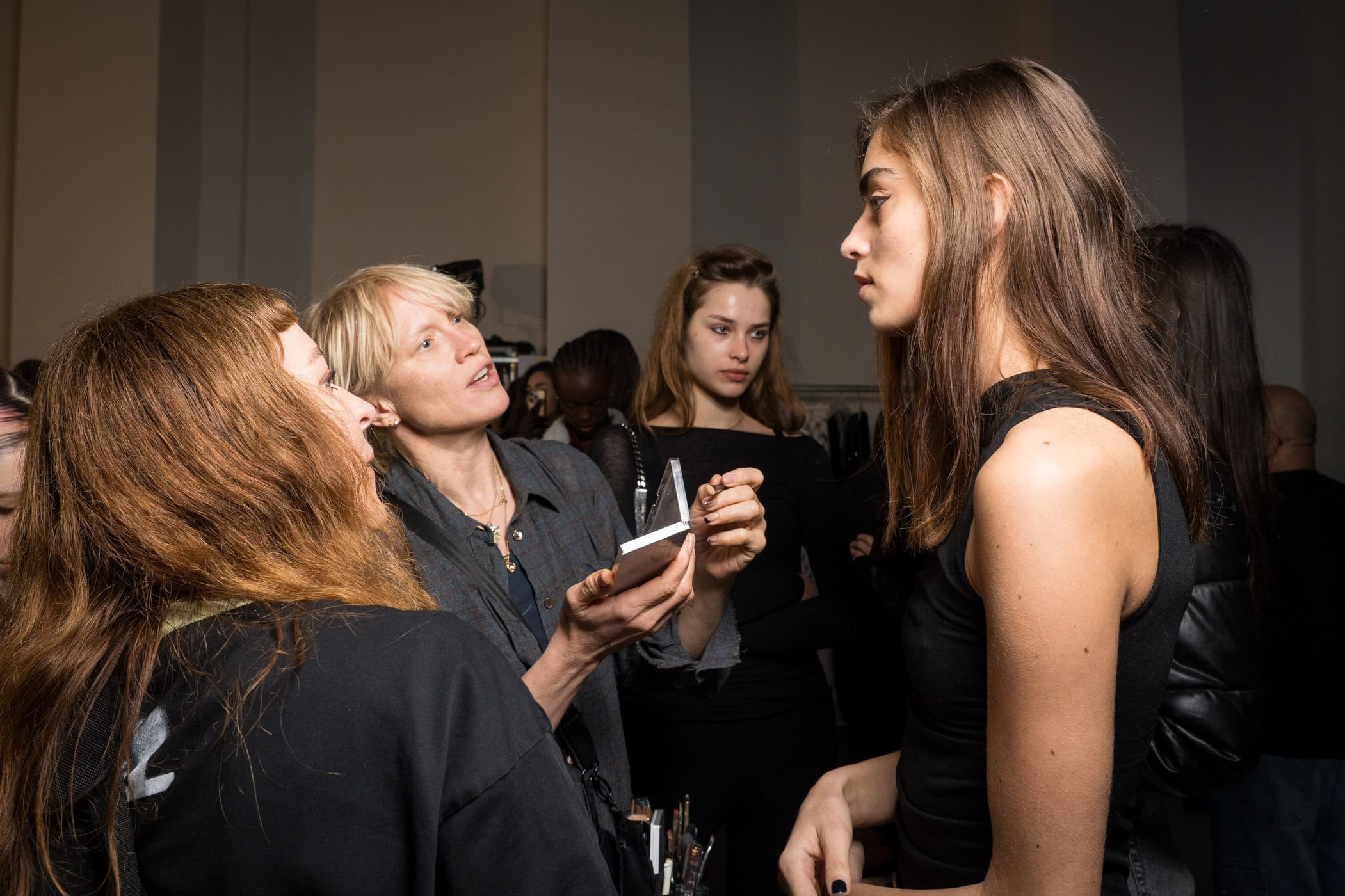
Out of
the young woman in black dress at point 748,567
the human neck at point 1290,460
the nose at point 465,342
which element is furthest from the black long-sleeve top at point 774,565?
the human neck at point 1290,460

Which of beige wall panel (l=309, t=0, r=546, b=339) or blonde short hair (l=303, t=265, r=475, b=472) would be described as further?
beige wall panel (l=309, t=0, r=546, b=339)

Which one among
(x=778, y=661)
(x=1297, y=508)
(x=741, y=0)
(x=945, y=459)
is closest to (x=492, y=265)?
(x=741, y=0)

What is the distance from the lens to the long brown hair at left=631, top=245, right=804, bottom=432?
2895mm

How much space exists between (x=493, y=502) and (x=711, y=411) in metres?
1.05

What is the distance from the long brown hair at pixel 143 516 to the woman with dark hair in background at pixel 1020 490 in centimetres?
65

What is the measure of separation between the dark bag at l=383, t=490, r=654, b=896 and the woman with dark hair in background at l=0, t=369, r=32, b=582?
60 cm

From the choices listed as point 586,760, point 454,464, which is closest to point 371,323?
point 454,464

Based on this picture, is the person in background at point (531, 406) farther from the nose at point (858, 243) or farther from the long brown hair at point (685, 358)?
the nose at point (858, 243)

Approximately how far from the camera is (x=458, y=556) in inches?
69.5

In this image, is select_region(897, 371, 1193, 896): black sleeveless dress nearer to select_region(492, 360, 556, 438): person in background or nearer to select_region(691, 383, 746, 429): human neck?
select_region(691, 383, 746, 429): human neck

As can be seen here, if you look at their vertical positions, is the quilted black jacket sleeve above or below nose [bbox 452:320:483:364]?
below

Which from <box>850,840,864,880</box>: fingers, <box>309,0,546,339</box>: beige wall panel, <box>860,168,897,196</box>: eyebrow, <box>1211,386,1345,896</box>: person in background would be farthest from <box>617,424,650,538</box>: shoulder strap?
<box>309,0,546,339</box>: beige wall panel

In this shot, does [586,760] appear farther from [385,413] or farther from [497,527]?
[385,413]

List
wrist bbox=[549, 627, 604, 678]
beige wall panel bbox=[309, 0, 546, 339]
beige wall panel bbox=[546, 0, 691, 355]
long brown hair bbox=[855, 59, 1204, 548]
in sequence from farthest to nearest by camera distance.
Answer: beige wall panel bbox=[309, 0, 546, 339] → beige wall panel bbox=[546, 0, 691, 355] → wrist bbox=[549, 627, 604, 678] → long brown hair bbox=[855, 59, 1204, 548]
